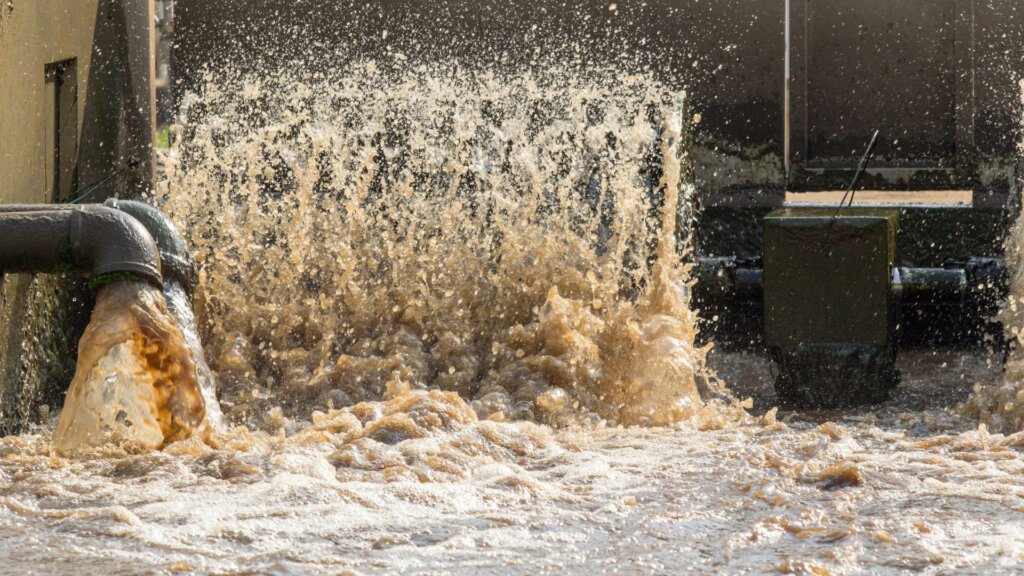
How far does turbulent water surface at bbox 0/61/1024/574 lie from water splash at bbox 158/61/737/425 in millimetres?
19

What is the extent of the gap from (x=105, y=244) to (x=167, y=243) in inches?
27.7

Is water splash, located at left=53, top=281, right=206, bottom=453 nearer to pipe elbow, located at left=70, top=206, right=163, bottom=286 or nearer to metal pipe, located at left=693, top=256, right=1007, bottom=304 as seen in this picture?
pipe elbow, located at left=70, top=206, right=163, bottom=286

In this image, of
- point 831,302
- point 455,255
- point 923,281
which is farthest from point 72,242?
point 923,281

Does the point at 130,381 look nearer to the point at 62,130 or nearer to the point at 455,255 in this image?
the point at 62,130

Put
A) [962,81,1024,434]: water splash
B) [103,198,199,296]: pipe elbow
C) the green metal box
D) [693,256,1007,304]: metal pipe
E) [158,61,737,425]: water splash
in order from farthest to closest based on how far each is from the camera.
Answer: [693,256,1007,304]: metal pipe
the green metal box
[158,61,737,425]: water splash
[962,81,1024,434]: water splash
[103,198,199,296]: pipe elbow

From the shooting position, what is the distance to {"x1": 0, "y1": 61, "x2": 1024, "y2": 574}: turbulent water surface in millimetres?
4758

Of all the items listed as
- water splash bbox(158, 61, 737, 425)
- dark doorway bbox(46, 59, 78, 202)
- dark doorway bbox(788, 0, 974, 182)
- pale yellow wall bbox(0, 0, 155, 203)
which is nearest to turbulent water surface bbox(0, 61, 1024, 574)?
water splash bbox(158, 61, 737, 425)

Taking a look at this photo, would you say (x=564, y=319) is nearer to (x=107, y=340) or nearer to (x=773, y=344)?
(x=773, y=344)

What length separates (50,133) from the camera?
7.65 metres

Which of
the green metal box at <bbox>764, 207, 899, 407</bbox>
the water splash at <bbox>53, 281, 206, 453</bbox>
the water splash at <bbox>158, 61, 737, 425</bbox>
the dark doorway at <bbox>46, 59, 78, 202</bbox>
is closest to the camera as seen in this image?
the water splash at <bbox>53, 281, 206, 453</bbox>

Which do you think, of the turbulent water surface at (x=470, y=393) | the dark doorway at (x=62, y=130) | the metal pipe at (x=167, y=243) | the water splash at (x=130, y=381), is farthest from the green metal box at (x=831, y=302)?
the dark doorway at (x=62, y=130)

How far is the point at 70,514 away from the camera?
16.5ft

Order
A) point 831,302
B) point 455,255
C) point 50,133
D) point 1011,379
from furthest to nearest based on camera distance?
point 455,255
point 831,302
point 1011,379
point 50,133

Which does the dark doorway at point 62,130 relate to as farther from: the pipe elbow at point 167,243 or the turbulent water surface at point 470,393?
the turbulent water surface at point 470,393
